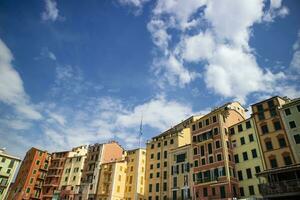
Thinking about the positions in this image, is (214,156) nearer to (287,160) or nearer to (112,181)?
(287,160)

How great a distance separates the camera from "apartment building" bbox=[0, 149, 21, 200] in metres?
75.2

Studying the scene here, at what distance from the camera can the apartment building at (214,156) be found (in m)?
45.8

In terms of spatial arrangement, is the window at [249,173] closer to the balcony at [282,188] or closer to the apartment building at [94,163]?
the balcony at [282,188]

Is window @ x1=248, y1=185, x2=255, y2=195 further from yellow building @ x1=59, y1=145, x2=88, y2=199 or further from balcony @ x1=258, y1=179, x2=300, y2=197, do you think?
yellow building @ x1=59, y1=145, x2=88, y2=199

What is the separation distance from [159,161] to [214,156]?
20153 millimetres

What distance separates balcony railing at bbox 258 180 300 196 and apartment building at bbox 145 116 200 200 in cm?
2782

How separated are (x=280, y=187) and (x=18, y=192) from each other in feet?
290

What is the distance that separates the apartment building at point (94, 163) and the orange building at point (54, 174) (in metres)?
13.9

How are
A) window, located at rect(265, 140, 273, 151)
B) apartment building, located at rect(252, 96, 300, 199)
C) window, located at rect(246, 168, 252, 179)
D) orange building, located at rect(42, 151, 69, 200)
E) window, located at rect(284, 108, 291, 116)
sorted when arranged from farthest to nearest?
orange building, located at rect(42, 151, 69, 200), window, located at rect(246, 168, 252, 179), window, located at rect(265, 140, 273, 151), window, located at rect(284, 108, 291, 116), apartment building, located at rect(252, 96, 300, 199)

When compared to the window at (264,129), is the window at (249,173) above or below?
below

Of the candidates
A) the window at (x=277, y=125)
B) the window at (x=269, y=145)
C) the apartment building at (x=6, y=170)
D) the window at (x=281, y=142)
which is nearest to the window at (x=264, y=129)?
the window at (x=277, y=125)

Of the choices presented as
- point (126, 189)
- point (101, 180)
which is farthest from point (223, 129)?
point (101, 180)

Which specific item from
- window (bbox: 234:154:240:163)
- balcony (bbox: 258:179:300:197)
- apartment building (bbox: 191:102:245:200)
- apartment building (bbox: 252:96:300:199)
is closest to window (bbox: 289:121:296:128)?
apartment building (bbox: 252:96:300:199)

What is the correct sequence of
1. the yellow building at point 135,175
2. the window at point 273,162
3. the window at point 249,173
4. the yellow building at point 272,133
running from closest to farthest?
the yellow building at point 272,133 → the window at point 273,162 → the window at point 249,173 → the yellow building at point 135,175
